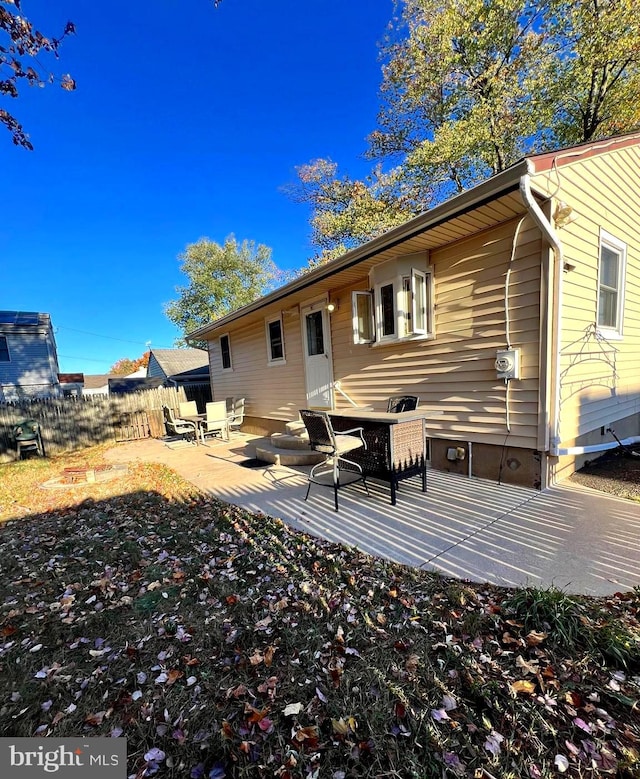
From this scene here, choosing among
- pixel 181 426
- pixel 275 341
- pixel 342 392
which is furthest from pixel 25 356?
pixel 342 392

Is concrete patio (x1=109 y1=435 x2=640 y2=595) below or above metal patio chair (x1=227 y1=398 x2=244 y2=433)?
below

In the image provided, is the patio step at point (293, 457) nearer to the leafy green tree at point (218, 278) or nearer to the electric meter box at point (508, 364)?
the electric meter box at point (508, 364)

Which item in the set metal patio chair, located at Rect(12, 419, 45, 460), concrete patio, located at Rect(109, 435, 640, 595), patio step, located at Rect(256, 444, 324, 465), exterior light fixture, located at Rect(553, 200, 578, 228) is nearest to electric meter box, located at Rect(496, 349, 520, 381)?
concrete patio, located at Rect(109, 435, 640, 595)

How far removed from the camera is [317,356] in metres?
7.19

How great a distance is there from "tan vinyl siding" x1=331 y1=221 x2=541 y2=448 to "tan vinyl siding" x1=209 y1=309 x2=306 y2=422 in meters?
2.90

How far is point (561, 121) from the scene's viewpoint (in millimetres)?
11008

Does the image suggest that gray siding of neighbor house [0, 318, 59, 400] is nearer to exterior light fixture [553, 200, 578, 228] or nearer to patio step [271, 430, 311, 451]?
patio step [271, 430, 311, 451]

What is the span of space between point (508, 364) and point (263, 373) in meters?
6.41

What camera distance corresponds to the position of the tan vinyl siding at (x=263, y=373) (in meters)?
7.90

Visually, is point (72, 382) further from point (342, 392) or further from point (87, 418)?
point (342, 392)

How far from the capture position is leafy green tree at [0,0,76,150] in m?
2.98

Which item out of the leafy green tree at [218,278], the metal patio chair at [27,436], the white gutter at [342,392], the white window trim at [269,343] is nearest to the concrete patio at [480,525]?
the white gutter at [342,392]

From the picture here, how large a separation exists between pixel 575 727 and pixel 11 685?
8.89 feet

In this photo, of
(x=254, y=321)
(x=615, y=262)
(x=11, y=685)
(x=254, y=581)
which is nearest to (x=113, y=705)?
(x=11, y=685)
